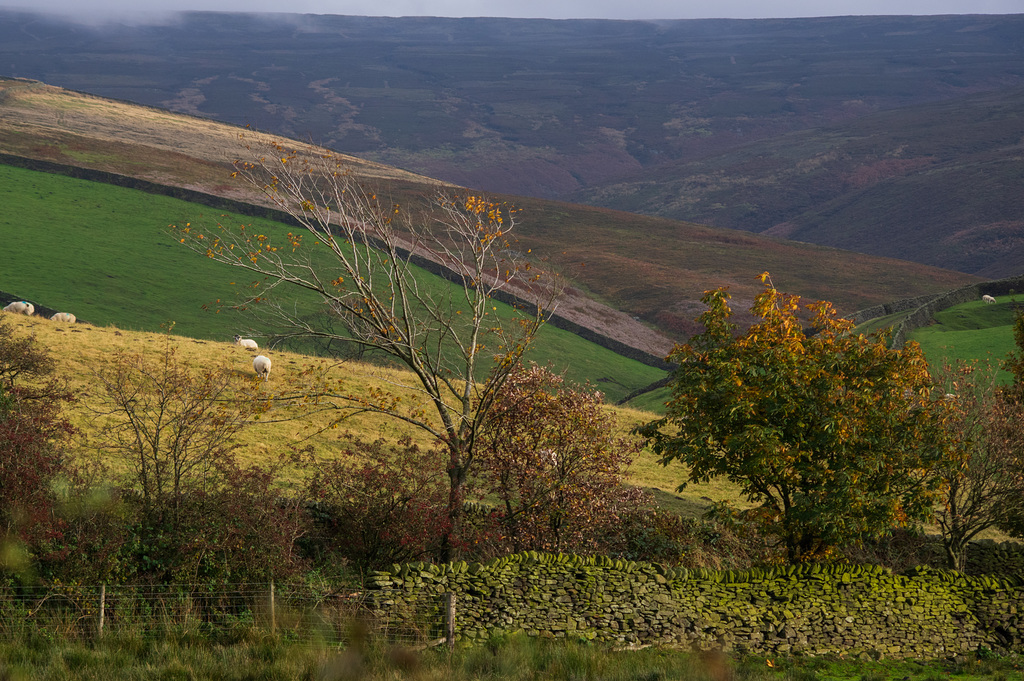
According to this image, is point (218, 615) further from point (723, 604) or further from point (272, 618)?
point (723, 604)

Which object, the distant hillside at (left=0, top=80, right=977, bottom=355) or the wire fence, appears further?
the distant hillside at (left=0, top=80, right=977, bottom=355)

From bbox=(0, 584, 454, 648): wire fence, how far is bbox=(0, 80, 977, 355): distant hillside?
56550mm

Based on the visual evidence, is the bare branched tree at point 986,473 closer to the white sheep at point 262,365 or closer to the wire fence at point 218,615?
the wire fence at point 218,615

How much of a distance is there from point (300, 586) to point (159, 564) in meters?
2.65

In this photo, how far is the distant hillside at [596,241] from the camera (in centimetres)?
9062

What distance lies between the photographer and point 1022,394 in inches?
1104

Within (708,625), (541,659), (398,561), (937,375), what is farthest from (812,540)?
(937,375)

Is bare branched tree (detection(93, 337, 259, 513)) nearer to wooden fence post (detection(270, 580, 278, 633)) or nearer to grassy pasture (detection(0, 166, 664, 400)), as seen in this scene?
wooden fence post (detection(270, 580, 278, 633))

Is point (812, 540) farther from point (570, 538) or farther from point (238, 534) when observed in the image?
point (238, 534)

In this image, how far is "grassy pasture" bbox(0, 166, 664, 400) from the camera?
2312 inches

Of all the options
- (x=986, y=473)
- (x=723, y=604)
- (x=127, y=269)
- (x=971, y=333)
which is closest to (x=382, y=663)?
(x=723, y=604)

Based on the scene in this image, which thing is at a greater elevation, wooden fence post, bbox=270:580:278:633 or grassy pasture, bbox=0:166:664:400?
grassy pasture, bbox=0:166:664:400

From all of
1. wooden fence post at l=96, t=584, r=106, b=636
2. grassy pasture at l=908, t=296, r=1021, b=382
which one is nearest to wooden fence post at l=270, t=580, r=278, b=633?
wooden fence post at l=96, t=584, r=106, b=636

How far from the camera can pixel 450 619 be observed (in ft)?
50.3
